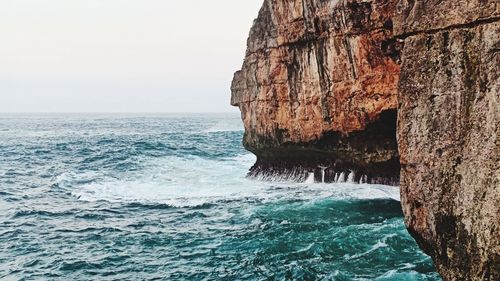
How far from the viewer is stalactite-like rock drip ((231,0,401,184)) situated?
68.4ft

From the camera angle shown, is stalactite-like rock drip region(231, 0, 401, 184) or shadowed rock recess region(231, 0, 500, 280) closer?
shadowed rock recess region(231, 0, 500, 280)

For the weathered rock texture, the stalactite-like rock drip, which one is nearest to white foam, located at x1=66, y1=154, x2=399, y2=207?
the stalactite-like rock drip

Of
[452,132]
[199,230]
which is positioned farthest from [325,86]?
[452,132]

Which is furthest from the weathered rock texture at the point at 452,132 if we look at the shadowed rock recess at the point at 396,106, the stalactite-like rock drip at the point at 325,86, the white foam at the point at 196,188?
the white foam at the point at 196,188

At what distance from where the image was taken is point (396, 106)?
68.3 ft

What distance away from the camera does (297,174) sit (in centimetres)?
2761

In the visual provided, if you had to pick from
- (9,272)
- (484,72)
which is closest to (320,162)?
(9,272)

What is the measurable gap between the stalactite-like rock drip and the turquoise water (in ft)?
5.96

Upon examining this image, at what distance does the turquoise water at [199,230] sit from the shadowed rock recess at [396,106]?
241 cm

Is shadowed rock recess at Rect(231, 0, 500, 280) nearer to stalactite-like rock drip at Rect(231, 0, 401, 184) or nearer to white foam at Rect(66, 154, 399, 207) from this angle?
stalactite-like rock drip at Rect(231, 0, 401, 184)

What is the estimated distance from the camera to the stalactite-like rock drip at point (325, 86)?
20.9m

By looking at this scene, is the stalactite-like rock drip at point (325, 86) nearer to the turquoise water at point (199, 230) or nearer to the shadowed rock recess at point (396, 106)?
the shadowed rock recess at point (396, 106)

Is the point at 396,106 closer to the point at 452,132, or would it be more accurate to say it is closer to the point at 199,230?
the point at 199,230

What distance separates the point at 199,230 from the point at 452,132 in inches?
468
